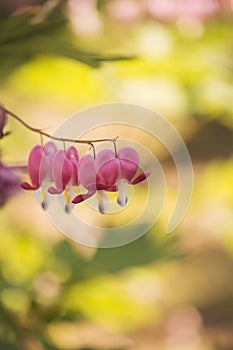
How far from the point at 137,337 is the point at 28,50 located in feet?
3.73

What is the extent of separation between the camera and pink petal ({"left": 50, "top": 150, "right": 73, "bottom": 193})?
0.77 m

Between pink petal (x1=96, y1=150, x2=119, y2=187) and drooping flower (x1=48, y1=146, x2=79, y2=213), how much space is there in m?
0.03

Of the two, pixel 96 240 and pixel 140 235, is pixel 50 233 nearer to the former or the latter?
pixel 96 240

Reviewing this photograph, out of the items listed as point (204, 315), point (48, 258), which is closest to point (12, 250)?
point (48, 258)

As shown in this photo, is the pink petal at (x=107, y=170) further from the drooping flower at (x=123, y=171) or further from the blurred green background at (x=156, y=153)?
the blurred green background at (x=156, y=153)

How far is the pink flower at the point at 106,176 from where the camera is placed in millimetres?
739

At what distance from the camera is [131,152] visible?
0.78 metres

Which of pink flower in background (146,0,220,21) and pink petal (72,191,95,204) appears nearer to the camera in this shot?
pink petal (72,191,95,204)

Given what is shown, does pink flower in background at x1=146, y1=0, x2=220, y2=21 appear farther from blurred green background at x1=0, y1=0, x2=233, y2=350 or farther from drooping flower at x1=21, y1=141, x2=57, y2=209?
drooping flower at x1=21, y1=141, x2=57, y2=209

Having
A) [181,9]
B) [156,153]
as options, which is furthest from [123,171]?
[156,153]

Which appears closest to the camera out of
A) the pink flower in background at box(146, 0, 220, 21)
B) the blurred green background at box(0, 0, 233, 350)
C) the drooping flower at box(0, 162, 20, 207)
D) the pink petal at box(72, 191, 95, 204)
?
the pink petal at box(72, 191, 95, 204)

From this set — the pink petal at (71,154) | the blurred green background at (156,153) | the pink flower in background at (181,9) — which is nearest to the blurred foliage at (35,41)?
the blurred green background at (156,153)

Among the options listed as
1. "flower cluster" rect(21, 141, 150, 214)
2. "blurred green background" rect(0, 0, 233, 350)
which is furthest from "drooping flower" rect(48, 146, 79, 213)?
"blurred green background" rect(0, 0, 233, 350)

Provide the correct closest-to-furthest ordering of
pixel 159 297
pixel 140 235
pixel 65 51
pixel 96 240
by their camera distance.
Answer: pixel 65 51 < pixel 140 235 < pixel 96 240 < pixel 159 297
